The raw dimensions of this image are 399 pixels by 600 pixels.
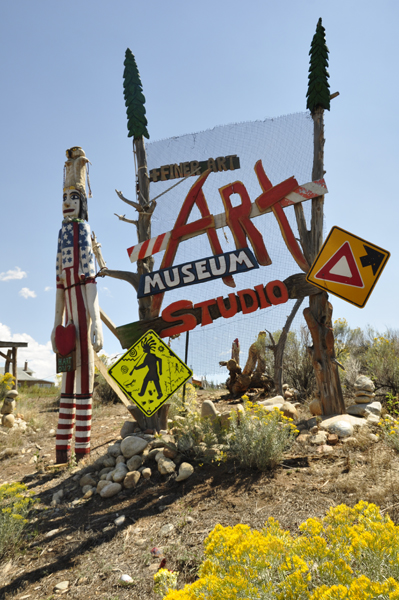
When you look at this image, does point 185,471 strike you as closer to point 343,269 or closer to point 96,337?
point 96,337

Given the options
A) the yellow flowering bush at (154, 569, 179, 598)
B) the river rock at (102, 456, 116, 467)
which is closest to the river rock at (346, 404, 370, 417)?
the river rock at (102, 456, 116, 467)

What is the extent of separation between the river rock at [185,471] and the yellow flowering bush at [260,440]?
569 millimetres

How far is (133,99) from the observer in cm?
790

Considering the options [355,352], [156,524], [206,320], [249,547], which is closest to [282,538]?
[249,547]

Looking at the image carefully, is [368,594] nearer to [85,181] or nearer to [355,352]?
[85,181]

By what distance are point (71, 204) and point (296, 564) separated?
6173mm

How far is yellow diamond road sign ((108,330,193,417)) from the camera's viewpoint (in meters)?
3.43

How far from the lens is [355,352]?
13.1 metres

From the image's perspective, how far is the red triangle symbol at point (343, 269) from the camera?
3.74 meters

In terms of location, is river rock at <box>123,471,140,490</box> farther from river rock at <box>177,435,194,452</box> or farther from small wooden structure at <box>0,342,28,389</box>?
small wooden structure at <box>0,342,28,389</box>

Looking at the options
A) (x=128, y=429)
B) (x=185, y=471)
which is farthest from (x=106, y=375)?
(x=185, y=471)

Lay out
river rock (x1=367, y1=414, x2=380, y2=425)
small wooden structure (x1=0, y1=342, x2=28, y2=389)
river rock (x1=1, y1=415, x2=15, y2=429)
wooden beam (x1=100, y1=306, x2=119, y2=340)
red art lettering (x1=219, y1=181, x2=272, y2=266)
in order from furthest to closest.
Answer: small wooden structure (x1=0, y1=342, x2=28, y2=389) → river rock (x1=1, y1=415, x2=15, y2=429) → wooden beam (x1=100, y1=306, x2=119, y2=340) → red art lettering (x1=219, y1=181, x2=272, y2=266) → river rock (x1=367, y1=414, x2=380, y2=425)

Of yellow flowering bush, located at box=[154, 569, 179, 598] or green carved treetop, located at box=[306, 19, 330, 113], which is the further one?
green carved treetop, located at box=[306, 19, 330, 113]

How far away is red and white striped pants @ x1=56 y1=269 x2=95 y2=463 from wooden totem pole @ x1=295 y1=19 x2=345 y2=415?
12.3 feet
